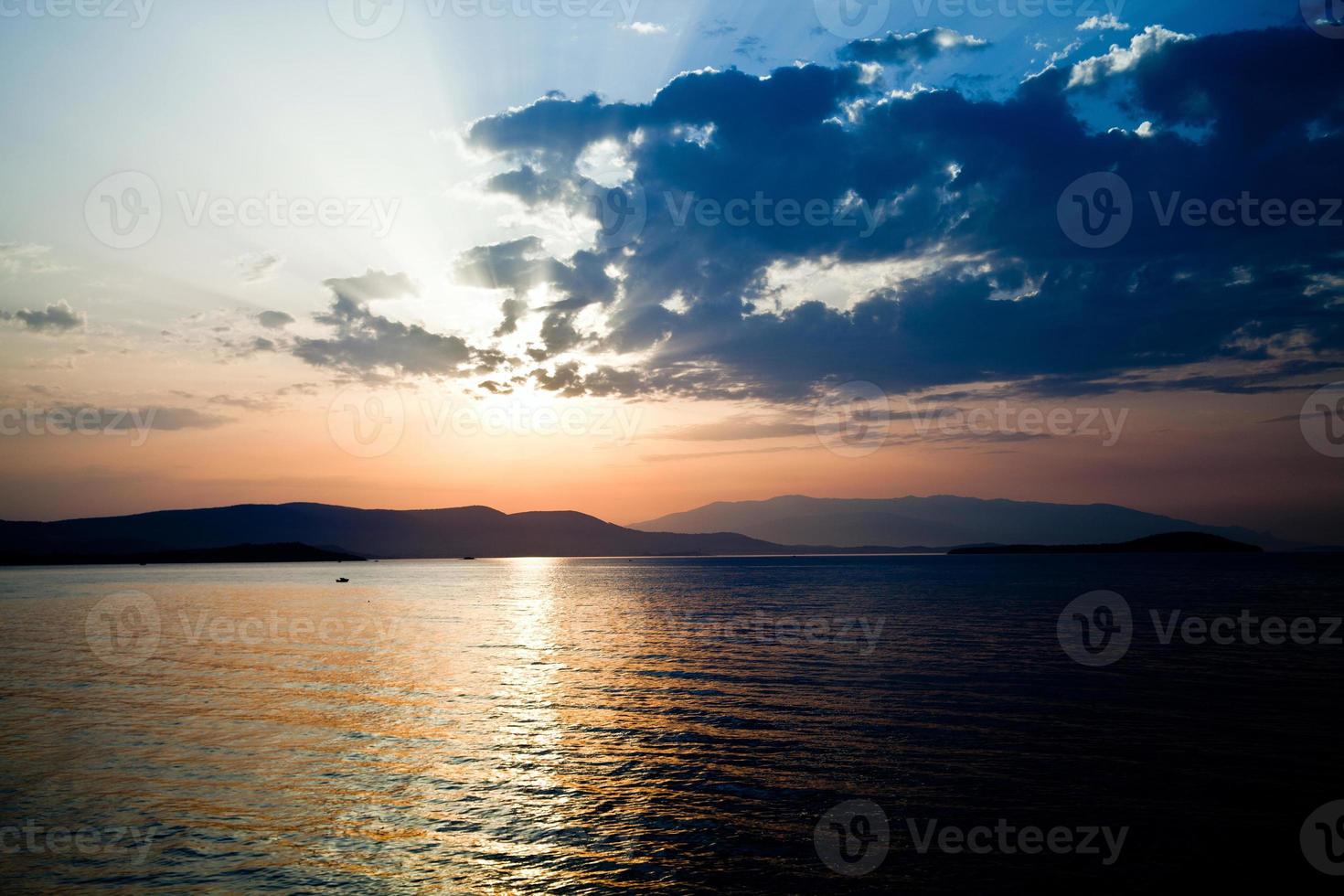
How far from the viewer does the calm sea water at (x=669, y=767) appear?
16.2 m

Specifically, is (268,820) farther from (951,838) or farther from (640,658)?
(640,658)

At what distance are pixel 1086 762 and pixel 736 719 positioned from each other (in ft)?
41.9

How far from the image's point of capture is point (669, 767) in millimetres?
23266

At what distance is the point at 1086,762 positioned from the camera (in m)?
23.2

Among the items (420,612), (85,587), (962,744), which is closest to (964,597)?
(420,612)

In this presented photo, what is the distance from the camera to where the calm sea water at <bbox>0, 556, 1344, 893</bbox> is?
1625 centimetres

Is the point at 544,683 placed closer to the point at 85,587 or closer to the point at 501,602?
the point at 501,602

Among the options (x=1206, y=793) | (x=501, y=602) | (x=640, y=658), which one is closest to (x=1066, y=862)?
(x=1206, y=793)

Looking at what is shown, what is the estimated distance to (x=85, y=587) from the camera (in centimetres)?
13775

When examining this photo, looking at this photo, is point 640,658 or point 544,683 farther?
point 640,658

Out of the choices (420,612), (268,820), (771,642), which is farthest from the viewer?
(420,612)

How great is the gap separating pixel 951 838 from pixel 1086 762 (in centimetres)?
883

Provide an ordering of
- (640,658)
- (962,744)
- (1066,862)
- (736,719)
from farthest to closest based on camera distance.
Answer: (640,658)
(736,719)
(962,744)
(1066,862)

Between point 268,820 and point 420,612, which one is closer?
point 268,820
